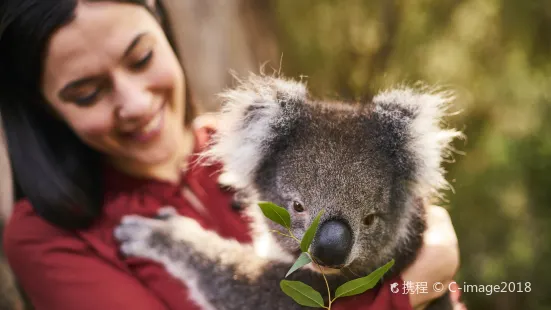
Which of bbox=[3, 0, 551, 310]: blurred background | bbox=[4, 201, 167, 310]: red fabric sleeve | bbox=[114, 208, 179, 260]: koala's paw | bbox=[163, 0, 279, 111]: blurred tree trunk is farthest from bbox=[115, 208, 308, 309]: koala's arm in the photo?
bbox=[163, 0, 279, 111]: blurred tree trunk

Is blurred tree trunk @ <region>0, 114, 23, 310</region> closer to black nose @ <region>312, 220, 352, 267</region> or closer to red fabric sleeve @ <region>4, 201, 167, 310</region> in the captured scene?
red fabric sleeve @ <region>4, 201, 167, 310</region>

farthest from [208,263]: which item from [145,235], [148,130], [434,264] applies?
[434,264]

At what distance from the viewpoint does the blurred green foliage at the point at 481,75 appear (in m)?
1.72

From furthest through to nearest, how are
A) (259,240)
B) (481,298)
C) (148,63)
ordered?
(259,240)
(481,298)
(148,63)

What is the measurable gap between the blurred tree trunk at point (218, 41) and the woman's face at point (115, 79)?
70 centimetres

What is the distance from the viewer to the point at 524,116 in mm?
1812

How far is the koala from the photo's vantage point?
3.78 ft

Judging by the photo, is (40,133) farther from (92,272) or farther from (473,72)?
(473,72)

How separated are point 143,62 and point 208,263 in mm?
619

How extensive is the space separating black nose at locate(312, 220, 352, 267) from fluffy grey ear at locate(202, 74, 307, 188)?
0.31 meters

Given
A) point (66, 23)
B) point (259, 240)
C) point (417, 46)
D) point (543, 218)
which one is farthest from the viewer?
point (417, 46)

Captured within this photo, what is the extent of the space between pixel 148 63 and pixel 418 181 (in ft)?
2.55

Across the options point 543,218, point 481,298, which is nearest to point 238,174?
point 481,298

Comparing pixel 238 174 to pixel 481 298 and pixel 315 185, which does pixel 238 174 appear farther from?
pixel 481 298
